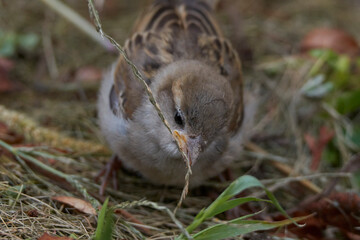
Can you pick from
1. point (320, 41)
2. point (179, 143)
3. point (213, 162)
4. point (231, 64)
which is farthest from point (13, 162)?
point (320, 41)

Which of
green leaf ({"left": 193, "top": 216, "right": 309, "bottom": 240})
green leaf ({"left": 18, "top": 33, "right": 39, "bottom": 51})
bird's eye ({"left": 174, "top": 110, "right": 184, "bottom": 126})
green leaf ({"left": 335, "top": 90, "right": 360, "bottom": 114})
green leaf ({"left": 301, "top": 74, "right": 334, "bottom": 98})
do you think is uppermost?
green leaf ({"left": 18, "top": 33, "right": 39, "bottom": 51})

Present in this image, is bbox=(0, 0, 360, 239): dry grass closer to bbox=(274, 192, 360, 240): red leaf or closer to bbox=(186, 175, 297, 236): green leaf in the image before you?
bbox=(274, 192, 360, 240): red leaf

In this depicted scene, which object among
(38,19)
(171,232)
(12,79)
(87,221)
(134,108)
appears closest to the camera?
(87,221)

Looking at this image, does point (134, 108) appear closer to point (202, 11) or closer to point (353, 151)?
point (202, 11)

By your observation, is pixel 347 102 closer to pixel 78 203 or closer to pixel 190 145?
pixel 190 145

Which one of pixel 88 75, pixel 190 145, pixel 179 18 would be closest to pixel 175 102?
pixel 190 145

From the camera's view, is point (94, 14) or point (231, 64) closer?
point (94, 14)

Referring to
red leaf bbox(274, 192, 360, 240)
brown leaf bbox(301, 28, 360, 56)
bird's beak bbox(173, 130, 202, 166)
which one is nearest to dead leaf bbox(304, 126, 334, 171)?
red leaf bbox(274, 192, 360, 240)
